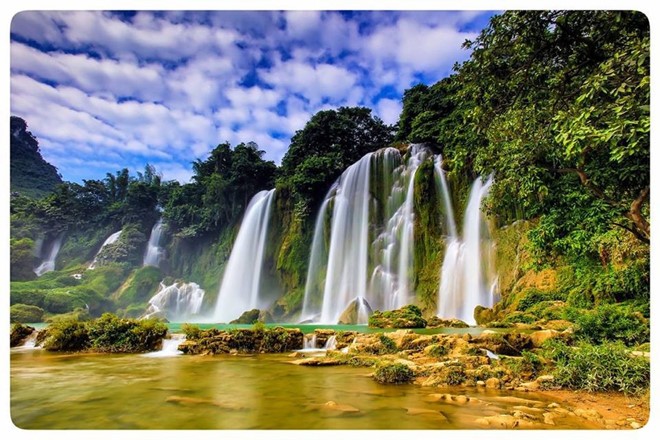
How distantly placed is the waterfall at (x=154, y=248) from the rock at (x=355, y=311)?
1808cm

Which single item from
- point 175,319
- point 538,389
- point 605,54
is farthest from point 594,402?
point 175,319

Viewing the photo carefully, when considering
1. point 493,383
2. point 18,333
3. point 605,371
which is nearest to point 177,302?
point 18,333

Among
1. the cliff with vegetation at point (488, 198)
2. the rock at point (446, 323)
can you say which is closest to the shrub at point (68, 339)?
the cliff with vegetation at point (488, 198)

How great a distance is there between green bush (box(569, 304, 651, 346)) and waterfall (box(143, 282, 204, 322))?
20.4 m

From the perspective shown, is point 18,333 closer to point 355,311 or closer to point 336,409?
point 336,409

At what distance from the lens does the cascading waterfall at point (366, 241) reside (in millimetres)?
15352

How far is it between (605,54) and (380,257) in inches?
494

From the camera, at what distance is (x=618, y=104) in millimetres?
3129

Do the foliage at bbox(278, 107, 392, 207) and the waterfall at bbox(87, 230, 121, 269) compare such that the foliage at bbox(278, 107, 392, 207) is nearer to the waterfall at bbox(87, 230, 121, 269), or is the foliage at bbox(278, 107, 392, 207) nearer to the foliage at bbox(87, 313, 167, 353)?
the foliage at bbox(87, 313, 167, 353)

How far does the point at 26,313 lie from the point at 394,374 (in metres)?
19.7

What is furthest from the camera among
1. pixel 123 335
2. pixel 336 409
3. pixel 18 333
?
pixel 18 333

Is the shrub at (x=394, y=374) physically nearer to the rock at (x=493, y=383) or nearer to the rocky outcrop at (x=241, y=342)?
the rock at (x=493, y=383)

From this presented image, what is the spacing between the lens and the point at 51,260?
2300cm
